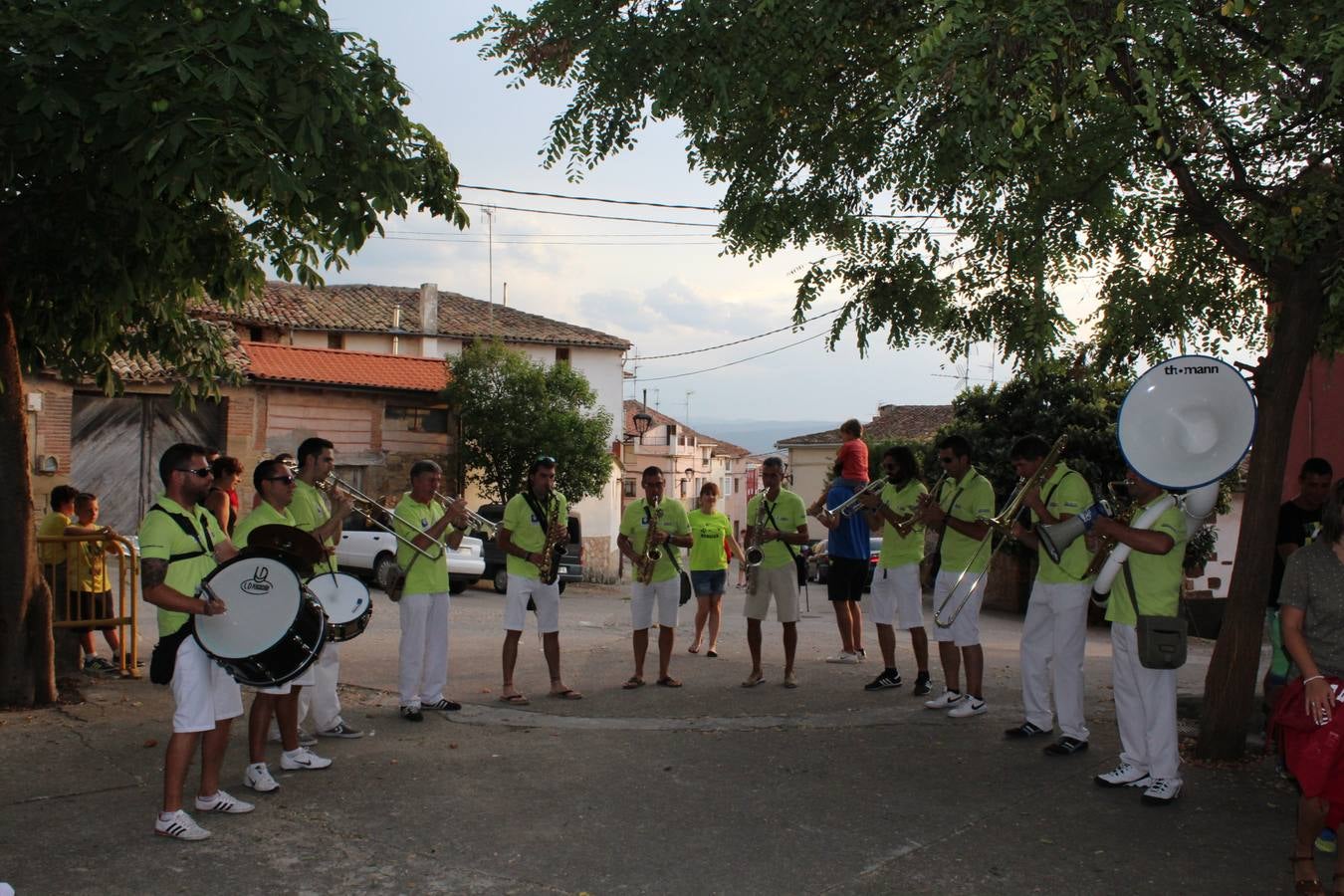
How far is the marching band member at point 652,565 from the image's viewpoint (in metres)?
9.62

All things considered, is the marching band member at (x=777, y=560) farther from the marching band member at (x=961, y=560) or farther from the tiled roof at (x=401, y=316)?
the tiled roof at (x=401, y=316)

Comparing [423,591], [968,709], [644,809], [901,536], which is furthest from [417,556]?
[968,709]

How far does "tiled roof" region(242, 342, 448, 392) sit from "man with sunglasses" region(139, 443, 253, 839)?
843 inches

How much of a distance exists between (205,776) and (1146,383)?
5.35 meters

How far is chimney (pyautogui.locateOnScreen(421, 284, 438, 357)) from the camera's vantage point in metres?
38.8

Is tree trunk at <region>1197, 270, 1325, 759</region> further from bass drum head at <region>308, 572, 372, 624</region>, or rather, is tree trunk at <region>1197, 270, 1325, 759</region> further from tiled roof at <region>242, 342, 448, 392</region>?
tiled roof at <region>242, 342, 448, 392</region>

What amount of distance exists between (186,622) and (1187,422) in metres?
5.25

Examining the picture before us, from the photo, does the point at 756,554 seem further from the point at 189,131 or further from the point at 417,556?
the point at 189,131

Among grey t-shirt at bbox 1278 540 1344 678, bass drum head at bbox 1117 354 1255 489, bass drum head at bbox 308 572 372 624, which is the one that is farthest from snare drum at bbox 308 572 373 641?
grey t-shirt at bbox 1278 540 1344 678

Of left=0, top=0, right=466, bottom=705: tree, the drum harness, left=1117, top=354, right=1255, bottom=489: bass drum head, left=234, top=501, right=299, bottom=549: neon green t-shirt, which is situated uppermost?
left=0, top=0, right=466, bottom=705: tree

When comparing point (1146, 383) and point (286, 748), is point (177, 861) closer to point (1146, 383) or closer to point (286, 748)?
point (286, 748)

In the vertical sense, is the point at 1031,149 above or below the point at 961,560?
above

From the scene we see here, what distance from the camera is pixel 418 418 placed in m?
29.2

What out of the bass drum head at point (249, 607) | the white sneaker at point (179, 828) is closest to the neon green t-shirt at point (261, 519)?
the bass drum head at point (249, 607)
